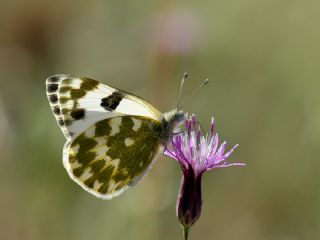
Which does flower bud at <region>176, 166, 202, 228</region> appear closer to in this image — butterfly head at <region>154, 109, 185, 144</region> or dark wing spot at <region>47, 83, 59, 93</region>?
butterfly head at <region>154, 109, 185, 144</region>

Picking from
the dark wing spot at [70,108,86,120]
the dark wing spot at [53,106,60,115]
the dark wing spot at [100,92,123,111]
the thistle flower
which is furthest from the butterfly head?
the dark wing spot at [53,106,60,115]

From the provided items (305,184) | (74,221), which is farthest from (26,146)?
(305,184)

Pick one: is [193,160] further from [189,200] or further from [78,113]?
[78,113]

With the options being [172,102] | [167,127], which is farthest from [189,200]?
[172,102]

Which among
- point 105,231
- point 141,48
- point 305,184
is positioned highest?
point 141,48

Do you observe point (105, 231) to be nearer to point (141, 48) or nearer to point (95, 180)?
point (95, 180)

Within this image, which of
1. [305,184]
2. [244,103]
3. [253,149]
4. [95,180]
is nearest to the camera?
[95,180]

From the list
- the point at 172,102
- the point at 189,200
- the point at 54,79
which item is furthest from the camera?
the point at 172,102

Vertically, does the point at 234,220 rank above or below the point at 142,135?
below
